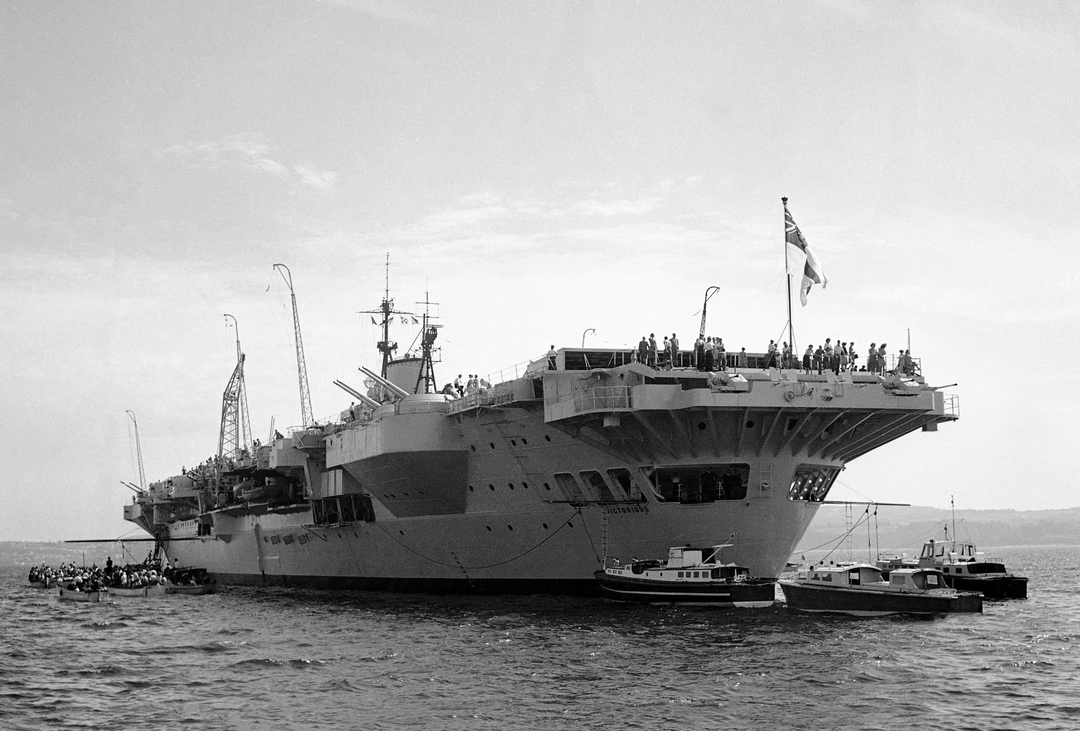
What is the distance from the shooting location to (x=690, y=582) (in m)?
34.1

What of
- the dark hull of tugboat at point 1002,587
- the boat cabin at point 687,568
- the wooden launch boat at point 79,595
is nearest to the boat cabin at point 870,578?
the boat cabin at point 687,568

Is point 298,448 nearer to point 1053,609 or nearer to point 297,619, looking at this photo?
point 297,619

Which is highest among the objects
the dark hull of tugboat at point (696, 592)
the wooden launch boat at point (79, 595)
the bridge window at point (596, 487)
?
the bridge window at point (596, 487)

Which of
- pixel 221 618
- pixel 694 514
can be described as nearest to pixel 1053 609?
pixel 694 514

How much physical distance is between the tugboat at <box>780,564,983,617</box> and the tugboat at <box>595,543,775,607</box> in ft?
4.21

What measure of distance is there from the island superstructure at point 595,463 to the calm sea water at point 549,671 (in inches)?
91.5

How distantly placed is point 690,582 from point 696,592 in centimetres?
32

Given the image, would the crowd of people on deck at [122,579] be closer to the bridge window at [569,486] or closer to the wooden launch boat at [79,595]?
the wooden launch boat at [79,595]

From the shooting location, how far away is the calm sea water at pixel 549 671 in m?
21.3

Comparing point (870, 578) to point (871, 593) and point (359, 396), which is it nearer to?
point (871, 593)

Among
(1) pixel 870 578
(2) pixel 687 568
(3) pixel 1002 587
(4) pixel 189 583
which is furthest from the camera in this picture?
(4) pixel 189 583

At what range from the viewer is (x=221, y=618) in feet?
134

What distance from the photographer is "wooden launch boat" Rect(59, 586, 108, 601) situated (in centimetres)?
5500

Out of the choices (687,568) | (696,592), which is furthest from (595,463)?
(696,592)
